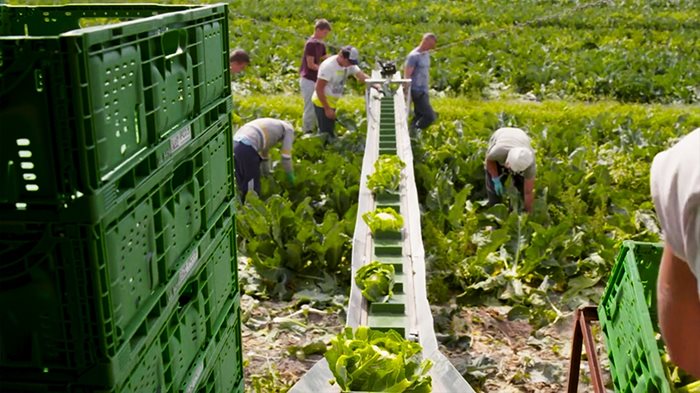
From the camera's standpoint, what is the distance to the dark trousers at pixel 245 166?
7.07 meters

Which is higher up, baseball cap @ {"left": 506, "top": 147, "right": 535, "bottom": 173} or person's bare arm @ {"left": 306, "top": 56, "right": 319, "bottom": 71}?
person's bare arm @ {"left": 306, "top": 56, "right": 319, "bottom": 71}

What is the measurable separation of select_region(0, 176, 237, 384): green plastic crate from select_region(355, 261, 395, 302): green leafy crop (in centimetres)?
216

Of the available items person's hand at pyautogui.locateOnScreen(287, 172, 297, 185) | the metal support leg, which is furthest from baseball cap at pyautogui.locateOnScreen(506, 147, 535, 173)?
the metal support leg

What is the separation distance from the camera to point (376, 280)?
4449 millimetres

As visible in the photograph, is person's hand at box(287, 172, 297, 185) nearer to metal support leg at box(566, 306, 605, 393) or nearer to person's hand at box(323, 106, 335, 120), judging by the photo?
person's hand at box(323, 106, 335, 120)

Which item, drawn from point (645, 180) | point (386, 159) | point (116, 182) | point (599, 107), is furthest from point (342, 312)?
point (599, 107)

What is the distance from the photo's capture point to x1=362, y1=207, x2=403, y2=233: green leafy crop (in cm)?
549

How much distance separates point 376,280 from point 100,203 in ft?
8.71

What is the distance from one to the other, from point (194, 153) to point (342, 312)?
3.04 m

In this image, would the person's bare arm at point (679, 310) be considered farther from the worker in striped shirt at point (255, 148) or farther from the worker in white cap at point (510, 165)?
the worker in striped shirt at point (255, 148)

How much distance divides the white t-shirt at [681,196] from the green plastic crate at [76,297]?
1485 millimetres

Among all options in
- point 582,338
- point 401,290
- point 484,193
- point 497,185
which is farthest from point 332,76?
point 582,338

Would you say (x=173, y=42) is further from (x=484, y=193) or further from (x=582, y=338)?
(x=484, y=193)

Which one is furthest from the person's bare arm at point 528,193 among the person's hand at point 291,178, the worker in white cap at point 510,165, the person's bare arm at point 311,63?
the person's bare arm at point 311,63
